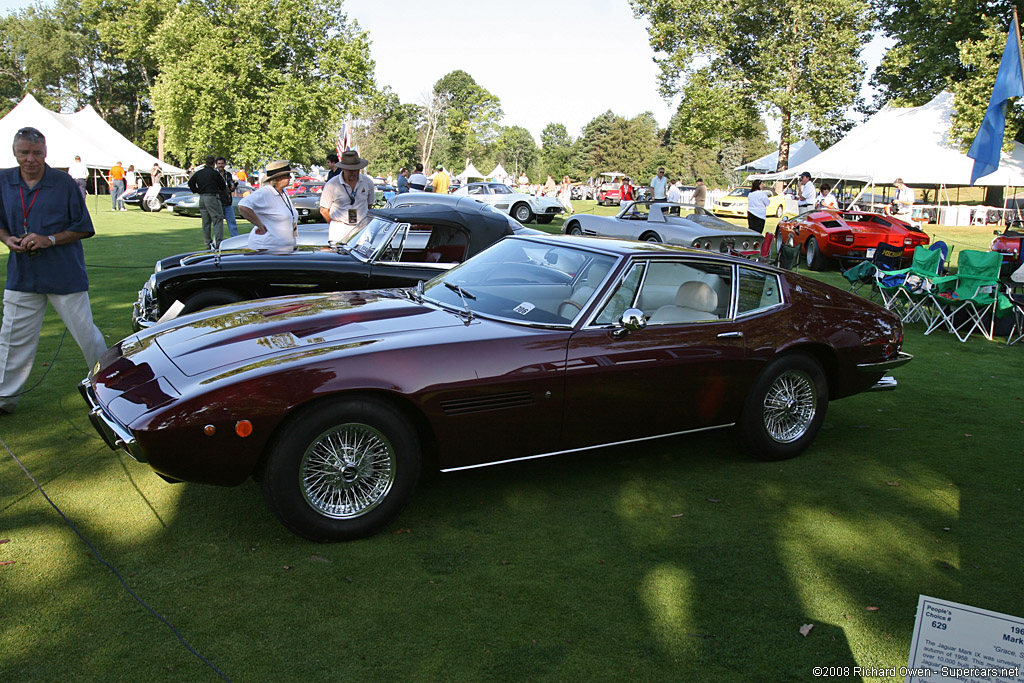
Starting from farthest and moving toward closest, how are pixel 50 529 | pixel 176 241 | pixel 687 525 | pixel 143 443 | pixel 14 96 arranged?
pixel 14 96, pixel 176 241, pixel 687 525, pixel 50 529, pixel 143 443

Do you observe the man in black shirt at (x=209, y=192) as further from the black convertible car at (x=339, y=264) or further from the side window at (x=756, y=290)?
the side window at (x=756, y=290)

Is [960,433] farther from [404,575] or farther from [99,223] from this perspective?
[99,223]

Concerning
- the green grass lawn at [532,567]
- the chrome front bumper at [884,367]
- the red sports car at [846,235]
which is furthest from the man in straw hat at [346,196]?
the red sports car at [846,235]

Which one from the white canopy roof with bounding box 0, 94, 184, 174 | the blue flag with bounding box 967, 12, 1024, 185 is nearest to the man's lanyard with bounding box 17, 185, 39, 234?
the blue flag with bounding box 967, 12, 1024, 185

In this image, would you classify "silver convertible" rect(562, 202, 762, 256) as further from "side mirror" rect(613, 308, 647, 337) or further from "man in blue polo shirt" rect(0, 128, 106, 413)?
"man in blue polo shirt" rect(0, 128, 106, 413)

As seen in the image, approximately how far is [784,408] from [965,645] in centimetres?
302

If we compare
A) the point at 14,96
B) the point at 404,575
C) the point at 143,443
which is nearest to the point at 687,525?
the point at 404,575

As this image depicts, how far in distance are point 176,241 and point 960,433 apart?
16.5m

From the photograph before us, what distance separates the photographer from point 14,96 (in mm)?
72375

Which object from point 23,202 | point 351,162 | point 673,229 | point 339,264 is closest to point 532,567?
point 23,202

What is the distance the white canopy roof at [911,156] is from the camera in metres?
29.8

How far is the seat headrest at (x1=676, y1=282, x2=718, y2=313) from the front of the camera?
15.4 ft

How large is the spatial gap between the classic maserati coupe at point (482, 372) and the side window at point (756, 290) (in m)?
0.02

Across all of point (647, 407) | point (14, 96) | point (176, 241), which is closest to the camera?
point (647, 407)
